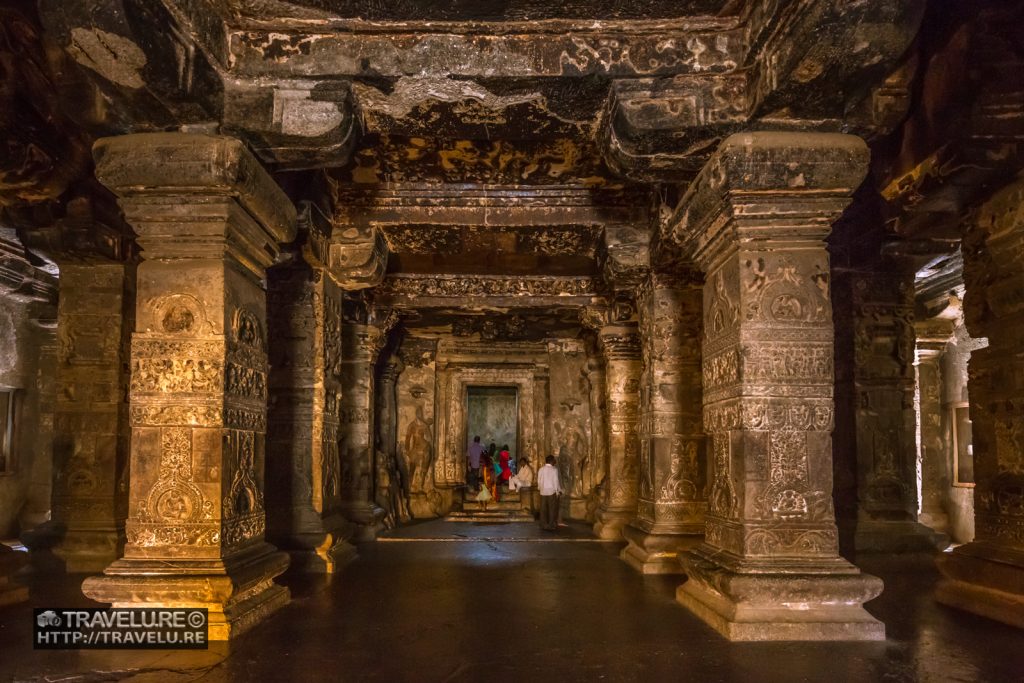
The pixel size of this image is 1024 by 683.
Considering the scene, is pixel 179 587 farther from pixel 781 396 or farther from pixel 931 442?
pixel 931 442

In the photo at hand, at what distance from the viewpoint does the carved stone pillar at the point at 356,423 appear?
8945mm

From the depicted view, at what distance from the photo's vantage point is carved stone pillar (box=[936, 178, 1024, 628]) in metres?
4.89

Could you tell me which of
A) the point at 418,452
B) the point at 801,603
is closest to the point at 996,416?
the point at 801,603

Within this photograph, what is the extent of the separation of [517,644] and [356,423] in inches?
209

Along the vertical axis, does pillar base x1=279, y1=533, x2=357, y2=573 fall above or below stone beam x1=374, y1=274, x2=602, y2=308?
below

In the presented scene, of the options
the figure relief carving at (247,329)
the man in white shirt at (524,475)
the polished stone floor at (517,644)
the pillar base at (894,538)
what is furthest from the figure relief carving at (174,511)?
the man in white shirt at (524,475)

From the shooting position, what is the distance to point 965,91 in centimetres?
489

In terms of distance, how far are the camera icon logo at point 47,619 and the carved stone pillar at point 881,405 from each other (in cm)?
670

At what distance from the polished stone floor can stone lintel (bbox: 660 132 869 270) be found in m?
2.27

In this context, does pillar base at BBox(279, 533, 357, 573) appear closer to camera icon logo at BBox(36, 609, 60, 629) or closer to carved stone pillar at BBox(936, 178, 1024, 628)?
camera icon logo at BBox(36, 609, 60, 629)

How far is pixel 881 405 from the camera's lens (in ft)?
24.9

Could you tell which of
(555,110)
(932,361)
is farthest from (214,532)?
(932,361)

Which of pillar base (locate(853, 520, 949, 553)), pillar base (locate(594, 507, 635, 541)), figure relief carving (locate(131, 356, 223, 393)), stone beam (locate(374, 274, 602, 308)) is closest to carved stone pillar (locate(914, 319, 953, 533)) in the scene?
pillar base (locate(853, 520, 949, 553))

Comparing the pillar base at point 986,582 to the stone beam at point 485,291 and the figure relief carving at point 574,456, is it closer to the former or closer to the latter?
the stone beam at point 485,291
